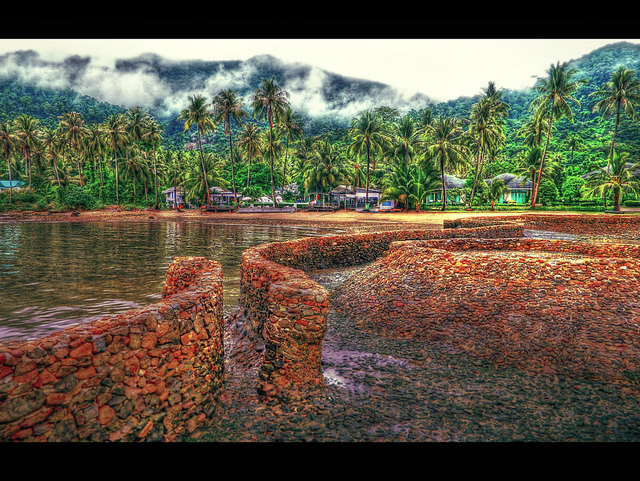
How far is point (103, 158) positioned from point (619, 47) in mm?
239791

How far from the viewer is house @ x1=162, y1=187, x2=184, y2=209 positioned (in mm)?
68650

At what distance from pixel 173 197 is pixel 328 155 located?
115 feet

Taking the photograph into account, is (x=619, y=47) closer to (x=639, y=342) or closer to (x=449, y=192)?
(x=449, y=192)

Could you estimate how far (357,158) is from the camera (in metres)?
54.9

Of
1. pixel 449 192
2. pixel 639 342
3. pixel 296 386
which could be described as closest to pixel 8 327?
pixel 296 386

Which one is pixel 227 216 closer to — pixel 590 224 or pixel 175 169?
pixel 175 169

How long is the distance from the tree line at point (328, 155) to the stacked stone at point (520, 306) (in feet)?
115

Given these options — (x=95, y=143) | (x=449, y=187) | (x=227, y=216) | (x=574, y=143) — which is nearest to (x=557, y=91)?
(x=449, y=187)

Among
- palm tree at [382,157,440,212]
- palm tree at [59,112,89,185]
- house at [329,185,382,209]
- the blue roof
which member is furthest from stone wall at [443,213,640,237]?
the blue roof

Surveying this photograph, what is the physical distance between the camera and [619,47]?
181750mm

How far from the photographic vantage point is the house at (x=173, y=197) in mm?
68650

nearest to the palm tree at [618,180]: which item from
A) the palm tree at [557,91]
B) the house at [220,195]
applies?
the palm tree at [557,91]

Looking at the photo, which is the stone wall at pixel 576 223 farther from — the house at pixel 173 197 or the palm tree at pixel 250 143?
the house at pixel 173 197

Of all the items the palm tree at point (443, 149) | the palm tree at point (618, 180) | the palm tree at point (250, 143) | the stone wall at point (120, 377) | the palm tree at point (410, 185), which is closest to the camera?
the stone wall at point (120, 377)
